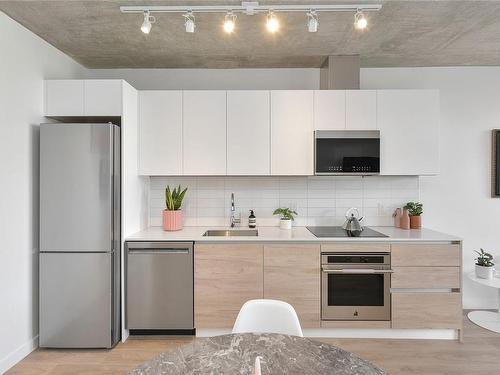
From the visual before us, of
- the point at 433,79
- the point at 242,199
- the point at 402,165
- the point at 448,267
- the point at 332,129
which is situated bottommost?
the point at 448,267

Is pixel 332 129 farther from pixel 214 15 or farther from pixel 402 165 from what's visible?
pixel 214 15

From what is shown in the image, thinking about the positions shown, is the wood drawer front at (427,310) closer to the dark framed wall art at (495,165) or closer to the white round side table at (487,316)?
the white round side table at (487,316)

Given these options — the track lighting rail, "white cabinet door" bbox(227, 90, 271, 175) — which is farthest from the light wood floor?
the track lighting rail

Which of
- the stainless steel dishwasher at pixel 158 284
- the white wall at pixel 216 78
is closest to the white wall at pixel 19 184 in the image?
the stainless steel dishwasher at pixel 158 284

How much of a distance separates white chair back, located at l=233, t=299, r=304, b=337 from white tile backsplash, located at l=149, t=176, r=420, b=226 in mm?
1934

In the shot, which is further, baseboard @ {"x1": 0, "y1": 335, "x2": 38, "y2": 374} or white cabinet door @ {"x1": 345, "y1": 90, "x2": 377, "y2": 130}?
white cabinet door @ {"x1": 345, "y1": 90, "x2": 377, "y2": 130}

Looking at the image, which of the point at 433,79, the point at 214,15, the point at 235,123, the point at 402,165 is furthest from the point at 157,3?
the point at 433,79

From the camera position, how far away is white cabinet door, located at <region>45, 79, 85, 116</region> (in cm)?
286

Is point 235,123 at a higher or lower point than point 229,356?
higher

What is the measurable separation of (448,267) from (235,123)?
226 centimetres

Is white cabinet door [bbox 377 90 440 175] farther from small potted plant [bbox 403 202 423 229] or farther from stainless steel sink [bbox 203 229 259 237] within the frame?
stainless steel sink [bbox 203 229 259 237]

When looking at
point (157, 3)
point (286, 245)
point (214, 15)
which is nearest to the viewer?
point (157, 3)

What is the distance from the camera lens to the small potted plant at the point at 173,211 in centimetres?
324

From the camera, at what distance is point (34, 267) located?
9.04 ft
